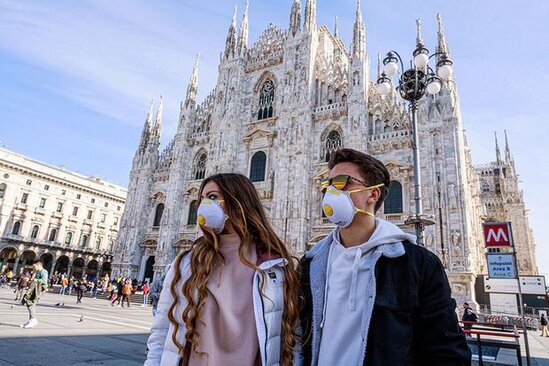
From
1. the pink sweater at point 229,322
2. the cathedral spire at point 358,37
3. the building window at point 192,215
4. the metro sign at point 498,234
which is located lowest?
the pink sweater at point 229,322

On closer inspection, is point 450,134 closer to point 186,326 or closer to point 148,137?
point 186,326

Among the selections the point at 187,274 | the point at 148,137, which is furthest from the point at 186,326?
the point at 148,137

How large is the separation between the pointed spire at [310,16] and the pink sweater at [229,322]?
994 inches

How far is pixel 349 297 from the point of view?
1740 millimetres

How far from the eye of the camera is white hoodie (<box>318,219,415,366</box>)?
1671 mm

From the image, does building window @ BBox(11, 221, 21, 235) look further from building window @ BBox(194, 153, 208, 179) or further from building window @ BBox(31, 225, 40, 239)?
building window @ BBox(194, 153, 208, 179)

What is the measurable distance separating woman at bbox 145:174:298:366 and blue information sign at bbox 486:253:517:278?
6105mm

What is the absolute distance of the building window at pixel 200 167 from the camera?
27.5 metres

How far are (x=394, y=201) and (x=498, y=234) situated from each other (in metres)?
12.8

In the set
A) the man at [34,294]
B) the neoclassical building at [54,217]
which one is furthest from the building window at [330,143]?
the neoclassical building at [54,217]

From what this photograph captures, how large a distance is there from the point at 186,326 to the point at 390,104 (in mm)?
21464

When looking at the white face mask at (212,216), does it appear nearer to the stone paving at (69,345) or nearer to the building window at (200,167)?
the stone paving at (69,345)

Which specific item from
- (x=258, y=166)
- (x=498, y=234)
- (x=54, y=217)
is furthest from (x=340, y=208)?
(x=54, y=217)

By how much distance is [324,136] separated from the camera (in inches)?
882
